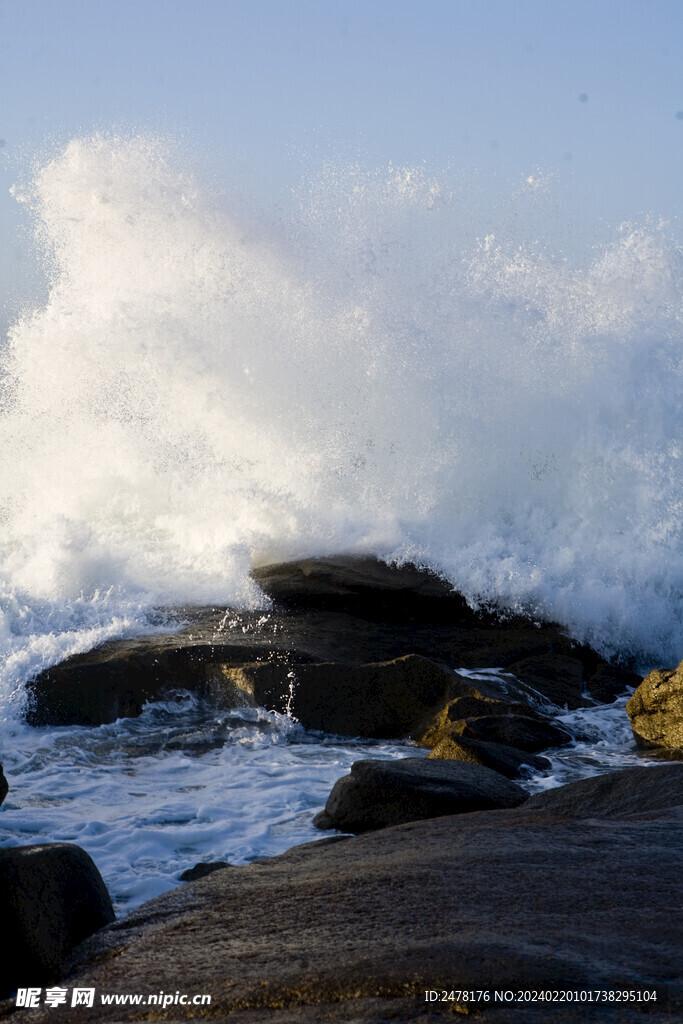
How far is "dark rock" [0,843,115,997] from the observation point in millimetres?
2834

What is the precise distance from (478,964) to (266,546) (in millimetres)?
8529

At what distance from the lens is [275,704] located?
21.7 feet

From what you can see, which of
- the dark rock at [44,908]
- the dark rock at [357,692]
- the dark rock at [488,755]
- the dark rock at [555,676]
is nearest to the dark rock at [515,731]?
the dark rock at [488,755]

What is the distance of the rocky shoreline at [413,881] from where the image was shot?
7.17ft

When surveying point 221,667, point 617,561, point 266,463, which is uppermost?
point 266,463

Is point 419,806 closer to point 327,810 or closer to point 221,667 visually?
point 327,810

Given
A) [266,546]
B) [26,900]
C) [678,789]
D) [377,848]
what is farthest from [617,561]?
[26,900]

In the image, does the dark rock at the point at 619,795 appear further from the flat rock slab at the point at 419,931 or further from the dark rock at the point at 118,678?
the dark rock at the point at 118,678

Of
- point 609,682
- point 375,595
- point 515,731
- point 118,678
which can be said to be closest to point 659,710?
point 515,731

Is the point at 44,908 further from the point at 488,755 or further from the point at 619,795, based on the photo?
the point at 488,755

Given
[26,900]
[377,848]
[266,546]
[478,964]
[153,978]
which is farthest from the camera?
[266,546]

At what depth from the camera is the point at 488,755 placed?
532cm

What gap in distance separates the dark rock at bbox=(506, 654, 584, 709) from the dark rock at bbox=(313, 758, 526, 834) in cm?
269

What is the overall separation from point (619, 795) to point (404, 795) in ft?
3.30
